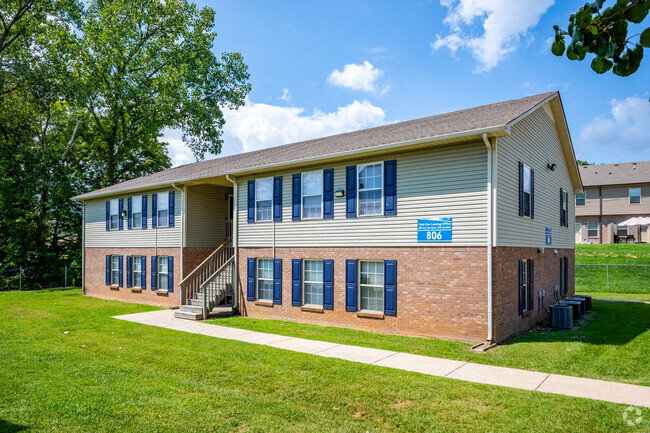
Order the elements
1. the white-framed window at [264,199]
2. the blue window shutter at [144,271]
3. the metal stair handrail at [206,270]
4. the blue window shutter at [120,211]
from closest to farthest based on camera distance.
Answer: the white-framed window at [264,199] < the metal stair handrail at [206,270] < the blue window shutter at [144,271] < the blue window shutter at [120,211]

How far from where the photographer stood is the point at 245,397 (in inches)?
260

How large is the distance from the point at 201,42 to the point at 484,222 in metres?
28.9

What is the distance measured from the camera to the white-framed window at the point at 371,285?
1227 centimetres

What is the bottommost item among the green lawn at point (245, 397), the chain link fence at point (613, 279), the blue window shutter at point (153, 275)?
the chain link fence at point (613, 279)

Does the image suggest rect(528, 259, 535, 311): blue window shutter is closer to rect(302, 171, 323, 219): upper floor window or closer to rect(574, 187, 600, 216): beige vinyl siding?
rect(302, 171, 323, 219): upper floor window

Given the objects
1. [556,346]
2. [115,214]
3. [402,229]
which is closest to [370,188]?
[402,229]

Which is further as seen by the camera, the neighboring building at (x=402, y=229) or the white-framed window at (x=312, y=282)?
the white-framed window at (x=312, y=282)

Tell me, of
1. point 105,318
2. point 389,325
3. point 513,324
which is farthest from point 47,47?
point 513,324

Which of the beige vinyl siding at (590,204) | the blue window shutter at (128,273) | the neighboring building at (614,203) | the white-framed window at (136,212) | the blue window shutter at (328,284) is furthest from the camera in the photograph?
the beige vinyl siding at (590,204)

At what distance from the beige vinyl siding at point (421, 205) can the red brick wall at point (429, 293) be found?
0.85 feet

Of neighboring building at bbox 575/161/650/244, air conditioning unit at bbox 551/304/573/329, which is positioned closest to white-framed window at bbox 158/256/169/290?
air conditioning unit at bbox 551/304/573/329

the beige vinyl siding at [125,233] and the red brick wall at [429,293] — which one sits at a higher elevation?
the beige vinyl siding at [125,233]

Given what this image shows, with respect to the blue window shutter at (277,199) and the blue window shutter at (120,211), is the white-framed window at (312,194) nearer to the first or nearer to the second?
the blue window shutter at (277,199)

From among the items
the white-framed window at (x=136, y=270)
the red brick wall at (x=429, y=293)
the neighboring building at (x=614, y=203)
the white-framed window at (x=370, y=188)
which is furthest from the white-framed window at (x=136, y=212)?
the neighboring building at (x=614, y=203)
